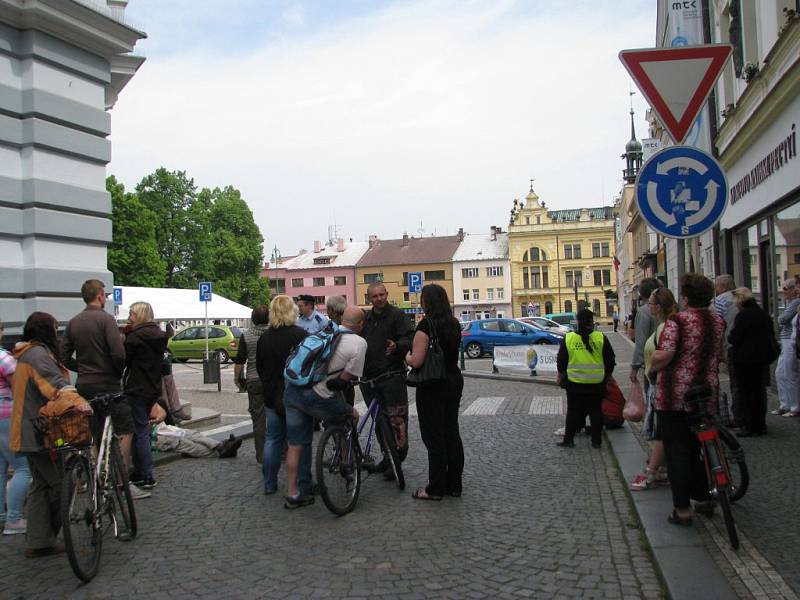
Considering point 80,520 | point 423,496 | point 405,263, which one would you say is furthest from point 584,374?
point 405,263

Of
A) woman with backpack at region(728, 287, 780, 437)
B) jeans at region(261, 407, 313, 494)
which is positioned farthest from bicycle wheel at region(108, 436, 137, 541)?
woman with backpack at region(728, 287, 780, 437)

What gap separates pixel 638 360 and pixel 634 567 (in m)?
3.43

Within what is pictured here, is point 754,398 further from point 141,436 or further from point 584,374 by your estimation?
point 141,436

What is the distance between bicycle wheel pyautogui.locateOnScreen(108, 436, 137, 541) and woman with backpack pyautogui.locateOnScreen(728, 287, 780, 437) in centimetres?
664

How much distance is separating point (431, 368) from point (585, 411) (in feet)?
11.4

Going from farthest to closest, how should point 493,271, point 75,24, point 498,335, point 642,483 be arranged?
point 493,271 < point 498,335 < point 75,24 < point 642,483

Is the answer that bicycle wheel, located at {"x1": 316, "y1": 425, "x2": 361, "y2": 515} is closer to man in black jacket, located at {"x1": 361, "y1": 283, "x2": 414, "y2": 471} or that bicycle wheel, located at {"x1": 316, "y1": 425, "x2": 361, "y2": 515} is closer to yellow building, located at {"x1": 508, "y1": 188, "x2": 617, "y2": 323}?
man in black jacket, located at {"x1": 361, "y1": 283, "x2": 414, "y2": 471}

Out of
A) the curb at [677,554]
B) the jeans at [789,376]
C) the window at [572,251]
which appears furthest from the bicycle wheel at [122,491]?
the window at [572,251]

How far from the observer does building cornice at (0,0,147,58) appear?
9.06 metres

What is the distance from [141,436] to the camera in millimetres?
7367

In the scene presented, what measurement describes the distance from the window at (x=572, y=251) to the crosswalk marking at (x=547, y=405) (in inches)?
3082

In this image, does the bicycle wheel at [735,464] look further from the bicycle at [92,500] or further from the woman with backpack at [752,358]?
the bicycle at [92,500]

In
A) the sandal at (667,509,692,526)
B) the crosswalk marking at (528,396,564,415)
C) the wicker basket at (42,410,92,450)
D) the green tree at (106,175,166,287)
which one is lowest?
the crosswalk marking at (528,396,564,415)

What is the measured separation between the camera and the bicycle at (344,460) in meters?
6.05
